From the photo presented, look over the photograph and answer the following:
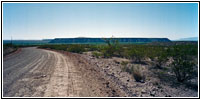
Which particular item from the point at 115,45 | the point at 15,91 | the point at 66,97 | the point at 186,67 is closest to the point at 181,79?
the point at 186,67

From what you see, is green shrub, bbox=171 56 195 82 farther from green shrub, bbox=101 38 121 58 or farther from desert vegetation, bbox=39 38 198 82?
green shrub, bbox=101 38 121 58

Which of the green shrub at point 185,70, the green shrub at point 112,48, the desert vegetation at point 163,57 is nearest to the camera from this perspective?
the green shrub at point 185,70

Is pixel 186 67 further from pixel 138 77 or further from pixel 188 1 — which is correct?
pixel 188 1

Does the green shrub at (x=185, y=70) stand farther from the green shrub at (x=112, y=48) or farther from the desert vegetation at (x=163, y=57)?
the green shrub at (x=112, y=48)

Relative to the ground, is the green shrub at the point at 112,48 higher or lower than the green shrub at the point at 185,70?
higher

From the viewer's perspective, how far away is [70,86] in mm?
7680

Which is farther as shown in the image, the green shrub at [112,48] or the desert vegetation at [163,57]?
the green shrub at [112,48]

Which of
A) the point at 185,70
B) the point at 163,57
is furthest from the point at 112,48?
the point at 185,70

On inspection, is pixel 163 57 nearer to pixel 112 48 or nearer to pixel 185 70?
pixel 185 70

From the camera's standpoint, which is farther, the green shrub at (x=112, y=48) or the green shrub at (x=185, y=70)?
the green shrub at (x=112, y=48)

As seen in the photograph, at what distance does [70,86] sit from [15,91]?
2323 millimetres

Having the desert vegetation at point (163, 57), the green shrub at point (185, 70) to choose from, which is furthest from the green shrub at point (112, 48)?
the green shrub at point (185, 70)

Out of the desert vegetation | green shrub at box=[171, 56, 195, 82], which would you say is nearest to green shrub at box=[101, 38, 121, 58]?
the desert vegetation

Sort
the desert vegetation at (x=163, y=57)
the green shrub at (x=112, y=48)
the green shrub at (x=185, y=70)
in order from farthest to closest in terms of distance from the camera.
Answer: the green shrub at (x=112, y=48) < the desert vegetation at (x=163, y=57) < the green shrub at (x=185, y=70)
